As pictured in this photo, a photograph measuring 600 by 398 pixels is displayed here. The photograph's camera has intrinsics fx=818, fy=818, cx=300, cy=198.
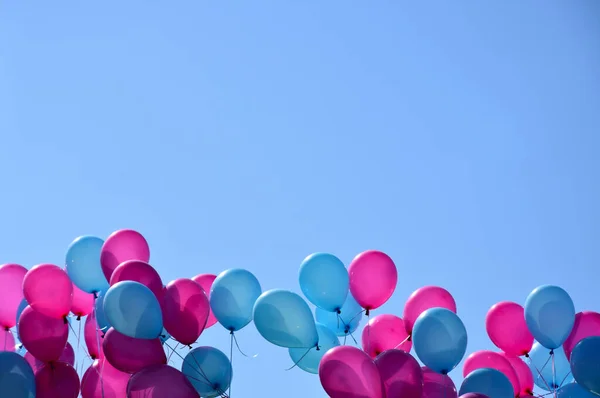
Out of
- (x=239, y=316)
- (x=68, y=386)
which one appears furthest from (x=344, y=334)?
(x=68, y=386)

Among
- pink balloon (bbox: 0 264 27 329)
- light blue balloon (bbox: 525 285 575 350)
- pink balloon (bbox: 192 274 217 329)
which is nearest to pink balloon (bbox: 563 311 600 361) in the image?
light blue balloon (bbox: 525 285 575 350)

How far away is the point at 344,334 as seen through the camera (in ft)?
27.5

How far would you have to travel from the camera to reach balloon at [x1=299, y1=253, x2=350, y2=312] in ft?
25.6

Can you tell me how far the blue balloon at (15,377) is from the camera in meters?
6.50

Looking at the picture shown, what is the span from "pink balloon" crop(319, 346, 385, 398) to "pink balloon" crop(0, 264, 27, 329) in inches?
125

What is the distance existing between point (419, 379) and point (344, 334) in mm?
1496

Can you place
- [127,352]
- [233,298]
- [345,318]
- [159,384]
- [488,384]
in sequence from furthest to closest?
[345,318], [233,298], [488,384], [127,352], [159,384]

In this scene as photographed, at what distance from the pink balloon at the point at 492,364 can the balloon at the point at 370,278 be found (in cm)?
105

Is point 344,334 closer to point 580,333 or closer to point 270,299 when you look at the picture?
point 270,299

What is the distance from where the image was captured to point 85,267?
7770 mm

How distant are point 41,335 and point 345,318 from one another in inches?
117

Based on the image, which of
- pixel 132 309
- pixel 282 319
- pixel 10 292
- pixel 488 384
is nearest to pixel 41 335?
pixel 10 292

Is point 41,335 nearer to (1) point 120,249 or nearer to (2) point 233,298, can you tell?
(1) point 120,249

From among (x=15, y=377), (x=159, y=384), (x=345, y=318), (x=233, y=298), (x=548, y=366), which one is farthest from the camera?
(x=345, y=318)
